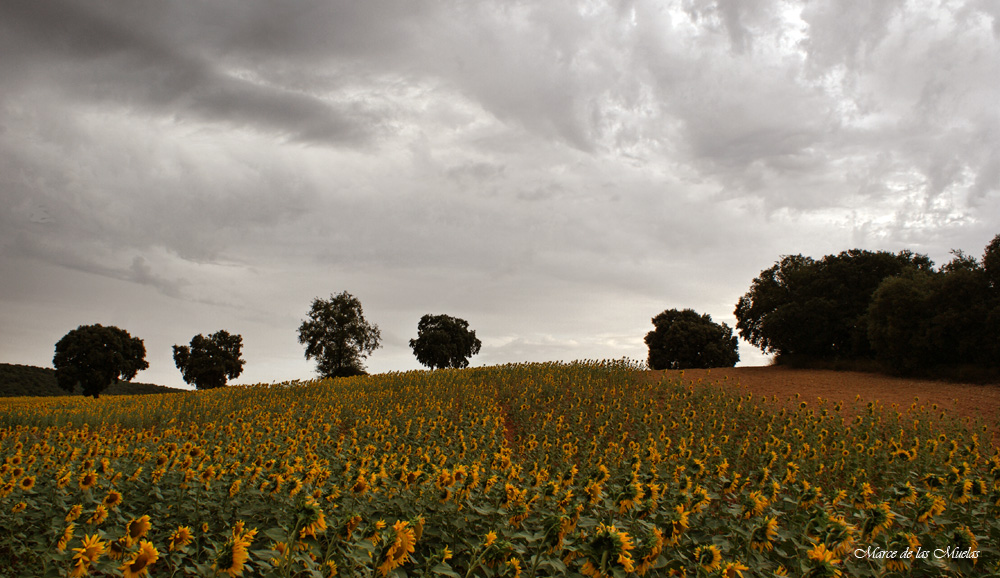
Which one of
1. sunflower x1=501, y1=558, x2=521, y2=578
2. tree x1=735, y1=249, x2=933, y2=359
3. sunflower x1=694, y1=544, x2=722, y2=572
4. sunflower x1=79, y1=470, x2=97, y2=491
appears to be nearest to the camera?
sunflower x1=501, y1=558, x2=521, y2=578

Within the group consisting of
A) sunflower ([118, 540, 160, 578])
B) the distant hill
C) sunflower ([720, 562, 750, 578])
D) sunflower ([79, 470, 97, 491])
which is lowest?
sunflower ([720, 562, 750, 578])

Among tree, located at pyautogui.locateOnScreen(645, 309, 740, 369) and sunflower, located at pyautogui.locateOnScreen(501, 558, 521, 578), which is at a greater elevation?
tree, located at pyautogui.locateOnScreen(645, 309, 740, 369)

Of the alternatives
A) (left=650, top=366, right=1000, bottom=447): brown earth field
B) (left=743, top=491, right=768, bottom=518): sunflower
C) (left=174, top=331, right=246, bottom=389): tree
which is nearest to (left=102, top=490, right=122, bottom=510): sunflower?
(left=743, top=491, right=768, bottom=518): sunflower

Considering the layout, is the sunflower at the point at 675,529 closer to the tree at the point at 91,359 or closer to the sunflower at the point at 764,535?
the sunflower at the point at 764,535

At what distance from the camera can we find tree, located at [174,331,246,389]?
54375 millimetres

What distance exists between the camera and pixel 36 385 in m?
56.8

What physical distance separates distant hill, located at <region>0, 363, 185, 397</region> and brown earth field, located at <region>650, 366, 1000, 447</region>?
163ft

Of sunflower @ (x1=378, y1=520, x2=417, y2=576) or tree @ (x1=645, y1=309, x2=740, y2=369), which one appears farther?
tree @ (x1=645, y1=309, x2=740, y2=369)

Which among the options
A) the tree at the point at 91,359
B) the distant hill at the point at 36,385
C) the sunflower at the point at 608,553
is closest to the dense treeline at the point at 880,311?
the sunflower at the point at 608,553

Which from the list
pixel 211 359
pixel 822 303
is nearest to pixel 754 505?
pixel 822 303

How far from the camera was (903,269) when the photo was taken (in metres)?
33.4

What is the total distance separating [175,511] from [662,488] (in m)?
5.13

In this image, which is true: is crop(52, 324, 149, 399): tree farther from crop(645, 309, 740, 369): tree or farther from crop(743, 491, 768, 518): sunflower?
crop(743, 491, 768, 518): sunflower

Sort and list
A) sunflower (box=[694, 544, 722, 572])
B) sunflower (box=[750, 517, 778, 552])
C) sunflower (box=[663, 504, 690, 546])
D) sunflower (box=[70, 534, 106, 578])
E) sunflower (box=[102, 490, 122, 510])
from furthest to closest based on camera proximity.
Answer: sunflower (box=[102, 490, 122, 510])
sunflower (box=[750, 517, 778, 552])
sunflower (box=[663, 504, 690, 546])
sunflower (box=[694, 544, 722, 572])
sunflower (box=[70, 534, 106, 578])
